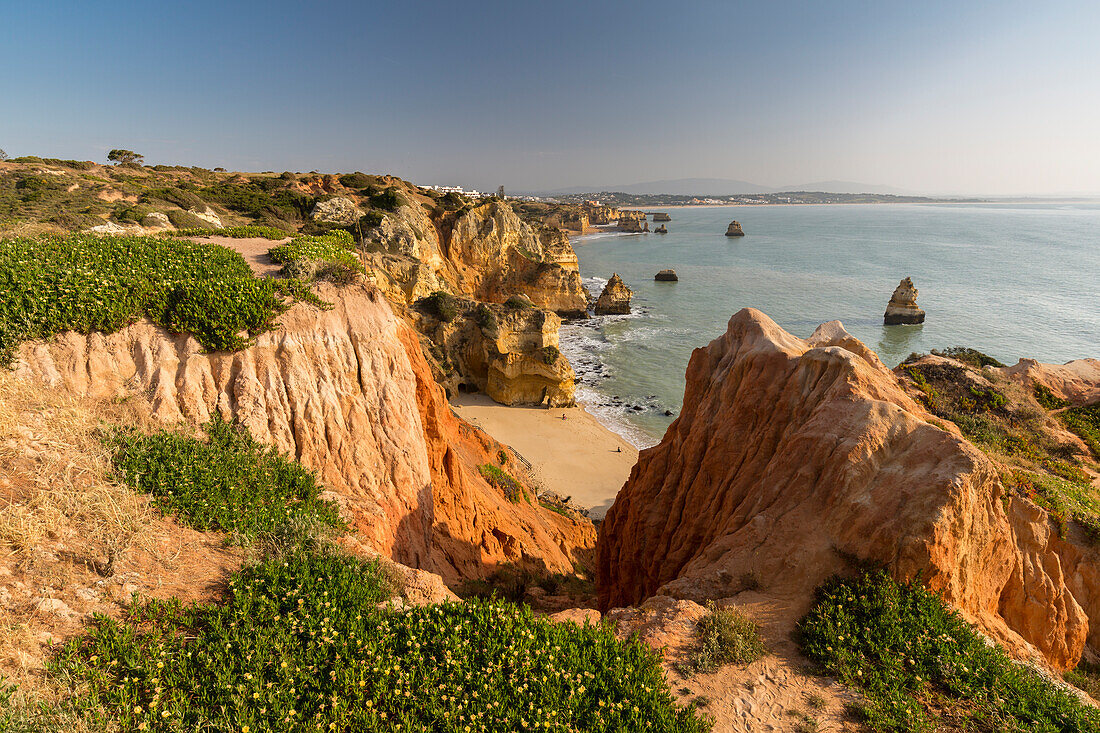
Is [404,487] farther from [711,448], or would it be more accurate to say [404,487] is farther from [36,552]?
[711,448]

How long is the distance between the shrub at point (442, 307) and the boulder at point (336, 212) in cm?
1243

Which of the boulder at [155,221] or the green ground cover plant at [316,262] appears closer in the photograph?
the green ground cover plant at [316,262]

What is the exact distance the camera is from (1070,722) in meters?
5.70

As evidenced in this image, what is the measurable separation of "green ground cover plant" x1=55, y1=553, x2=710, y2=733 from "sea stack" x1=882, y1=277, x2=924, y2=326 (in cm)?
6175

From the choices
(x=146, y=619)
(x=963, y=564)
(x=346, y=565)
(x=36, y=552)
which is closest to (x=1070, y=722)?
(x=963, y=564)

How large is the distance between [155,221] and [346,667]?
27.7 metres

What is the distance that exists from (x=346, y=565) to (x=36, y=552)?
3.35 metres

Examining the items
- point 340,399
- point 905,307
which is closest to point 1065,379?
point 340,399

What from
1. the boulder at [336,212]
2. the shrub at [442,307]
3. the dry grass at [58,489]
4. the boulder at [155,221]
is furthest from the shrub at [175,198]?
the dry grass at [58,489]

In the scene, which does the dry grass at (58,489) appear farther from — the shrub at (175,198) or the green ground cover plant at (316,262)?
the shrub at (175,198)

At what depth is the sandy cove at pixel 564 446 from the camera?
2570 centimetres

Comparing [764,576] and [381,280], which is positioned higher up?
[381,280]

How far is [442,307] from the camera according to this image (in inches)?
1345

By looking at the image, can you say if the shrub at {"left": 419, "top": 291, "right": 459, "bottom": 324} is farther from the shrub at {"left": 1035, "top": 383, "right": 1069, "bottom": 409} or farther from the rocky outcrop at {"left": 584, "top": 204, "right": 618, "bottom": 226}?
the rocky outcrop at {"left": 584, "top": 204, "right": 618, "bottom": 226}
